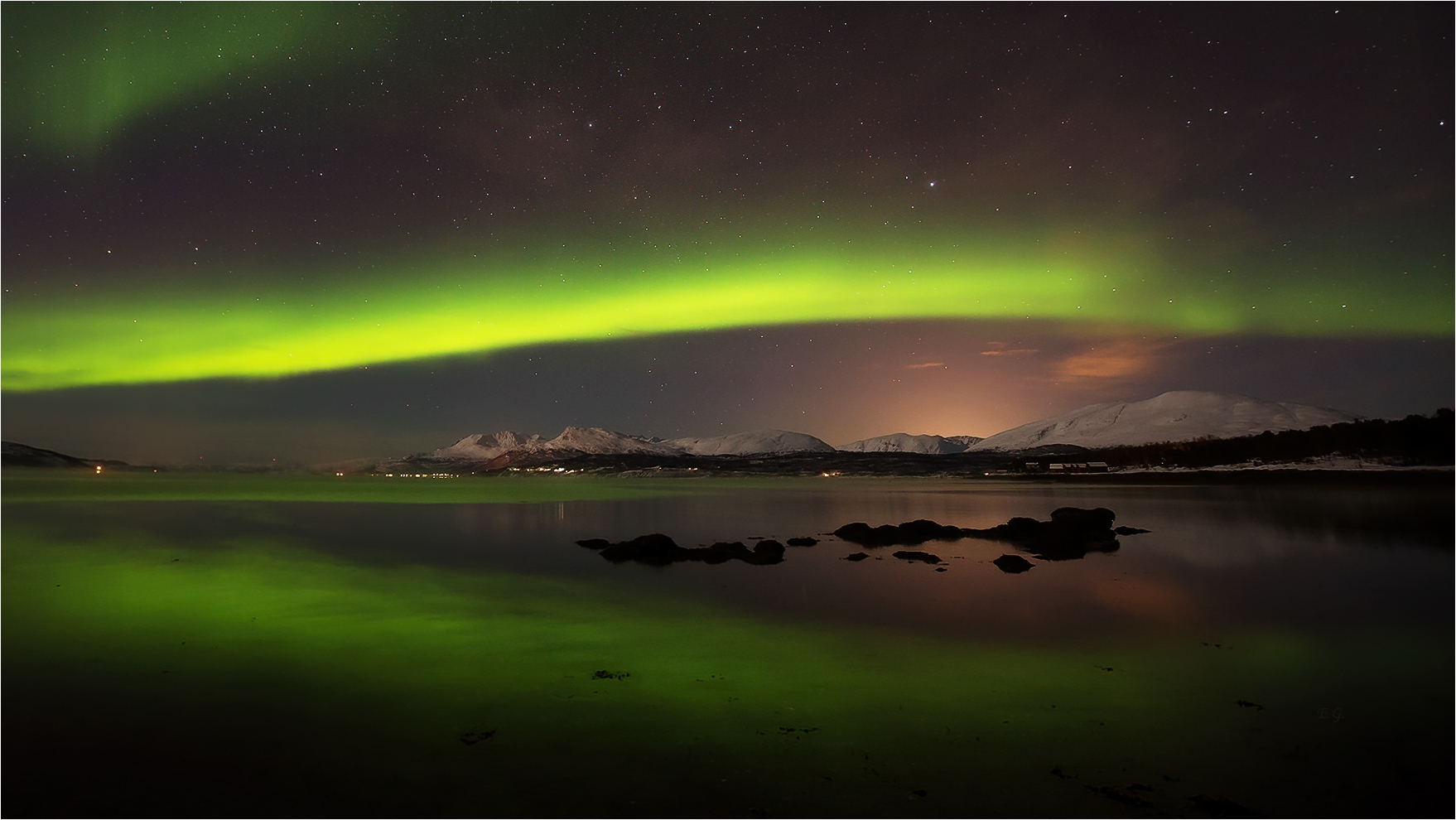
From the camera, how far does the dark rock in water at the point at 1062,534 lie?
95.2ft

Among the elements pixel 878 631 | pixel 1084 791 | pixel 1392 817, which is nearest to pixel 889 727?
pixel 1084 791

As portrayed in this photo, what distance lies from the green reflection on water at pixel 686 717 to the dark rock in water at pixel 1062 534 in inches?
506

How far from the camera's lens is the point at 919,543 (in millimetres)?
31609

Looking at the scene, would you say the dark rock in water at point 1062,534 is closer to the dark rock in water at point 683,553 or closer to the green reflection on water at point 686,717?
the dark rock in water at point 683,553

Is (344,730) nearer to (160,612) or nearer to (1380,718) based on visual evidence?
(160,612)

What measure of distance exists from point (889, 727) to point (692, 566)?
1574 cm

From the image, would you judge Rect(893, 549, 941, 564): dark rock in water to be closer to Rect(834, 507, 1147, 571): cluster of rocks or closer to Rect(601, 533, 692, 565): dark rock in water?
Rect(834, 507, 1147, 571): cluster of rocks

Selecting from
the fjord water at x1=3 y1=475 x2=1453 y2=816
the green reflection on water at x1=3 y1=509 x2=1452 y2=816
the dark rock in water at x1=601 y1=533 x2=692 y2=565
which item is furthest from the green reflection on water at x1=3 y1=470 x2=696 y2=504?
the green reflection on water at x1=3 y1=509 x2=1452 y2=816

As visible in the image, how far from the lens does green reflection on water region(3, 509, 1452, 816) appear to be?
25.9 ft

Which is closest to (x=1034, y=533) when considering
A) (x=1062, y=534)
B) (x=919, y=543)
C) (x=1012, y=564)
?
(x=1062, y=534)

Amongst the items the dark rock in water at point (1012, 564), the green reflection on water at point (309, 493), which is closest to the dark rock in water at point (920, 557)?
the dark rock in water at point (1012, 564)

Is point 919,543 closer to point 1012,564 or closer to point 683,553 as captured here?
point 1012,564

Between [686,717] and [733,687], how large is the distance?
1.80 metres

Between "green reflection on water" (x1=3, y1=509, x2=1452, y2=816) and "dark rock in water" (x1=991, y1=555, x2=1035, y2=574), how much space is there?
27.4 feet
